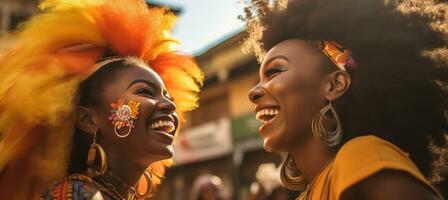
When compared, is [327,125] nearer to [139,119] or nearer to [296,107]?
[296,107]

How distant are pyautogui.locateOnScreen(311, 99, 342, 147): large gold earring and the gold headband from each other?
16cm

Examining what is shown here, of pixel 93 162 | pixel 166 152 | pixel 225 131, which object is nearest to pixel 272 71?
pixel 166 152

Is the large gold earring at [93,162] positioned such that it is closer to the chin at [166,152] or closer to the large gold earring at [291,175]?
the chin at [166,152]

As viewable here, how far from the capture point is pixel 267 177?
20.9 feet

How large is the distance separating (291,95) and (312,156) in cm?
25

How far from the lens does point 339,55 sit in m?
1.88

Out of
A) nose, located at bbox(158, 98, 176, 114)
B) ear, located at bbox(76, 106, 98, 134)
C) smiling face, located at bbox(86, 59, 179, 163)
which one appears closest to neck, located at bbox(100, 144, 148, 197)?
smiling face, located at bbox(86, 59, 179, 163)

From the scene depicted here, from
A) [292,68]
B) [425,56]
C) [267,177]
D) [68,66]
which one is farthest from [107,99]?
[267,177]

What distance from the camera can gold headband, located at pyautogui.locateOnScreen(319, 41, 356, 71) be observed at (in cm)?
186

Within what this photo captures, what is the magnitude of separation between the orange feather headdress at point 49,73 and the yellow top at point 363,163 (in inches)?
47.1

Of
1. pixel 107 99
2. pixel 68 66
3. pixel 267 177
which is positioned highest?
pixel 68 66

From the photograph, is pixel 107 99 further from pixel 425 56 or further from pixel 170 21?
pixel 425 56

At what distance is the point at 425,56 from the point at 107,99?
4.47 feet

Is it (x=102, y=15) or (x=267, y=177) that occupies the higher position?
(x=102, y=15)
